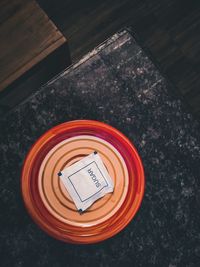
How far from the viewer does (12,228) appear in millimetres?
A: 1026

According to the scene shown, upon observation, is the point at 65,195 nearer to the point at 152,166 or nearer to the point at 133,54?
the point at 152,166

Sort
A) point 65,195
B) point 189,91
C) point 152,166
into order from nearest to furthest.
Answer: point 65,195
point 152,166
point 189,91

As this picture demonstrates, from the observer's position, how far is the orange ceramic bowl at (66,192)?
3.05 ft

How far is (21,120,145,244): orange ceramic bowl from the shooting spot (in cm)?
93

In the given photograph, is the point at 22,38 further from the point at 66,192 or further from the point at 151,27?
the point at 151,27

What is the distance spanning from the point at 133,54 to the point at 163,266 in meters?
0.76

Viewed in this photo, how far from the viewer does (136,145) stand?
1103mm

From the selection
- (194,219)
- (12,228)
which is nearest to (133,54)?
(194,219)

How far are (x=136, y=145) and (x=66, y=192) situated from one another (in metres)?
0.31

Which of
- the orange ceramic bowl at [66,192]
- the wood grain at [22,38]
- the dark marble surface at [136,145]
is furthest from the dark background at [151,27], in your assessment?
the orange ceramic bowl at [66,192]

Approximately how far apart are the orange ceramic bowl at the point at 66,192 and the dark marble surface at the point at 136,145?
121mm

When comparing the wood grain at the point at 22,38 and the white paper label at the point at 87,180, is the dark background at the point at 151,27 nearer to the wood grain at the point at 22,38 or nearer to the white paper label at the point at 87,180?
the wood grain at the point at 22,38

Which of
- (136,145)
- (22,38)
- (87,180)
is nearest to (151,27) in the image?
(22,38)

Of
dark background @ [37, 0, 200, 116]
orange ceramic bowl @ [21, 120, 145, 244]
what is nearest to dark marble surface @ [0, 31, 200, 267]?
orange ceramic bowl @ [21, 120, 145, 244]
